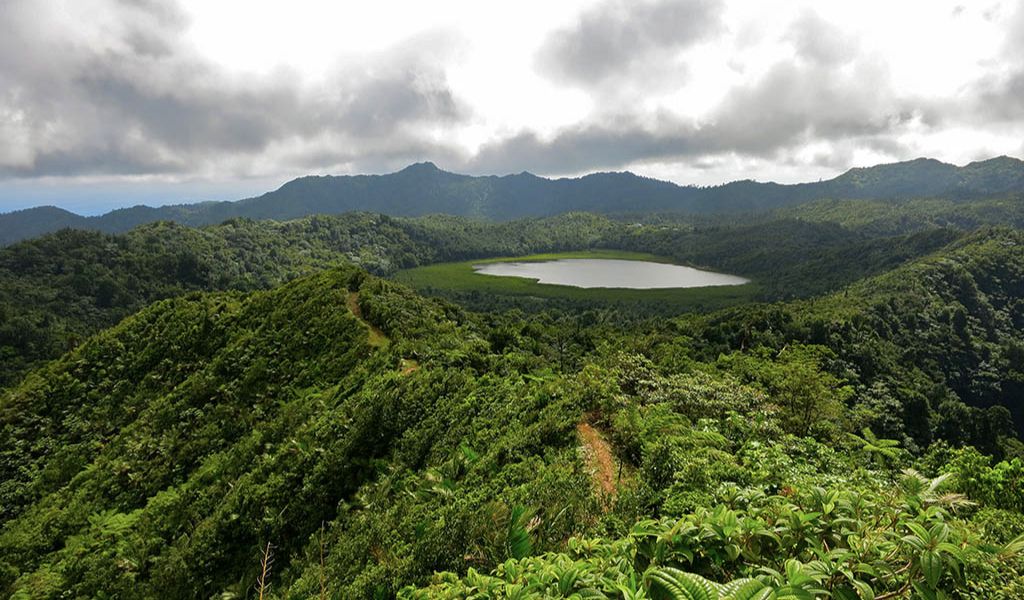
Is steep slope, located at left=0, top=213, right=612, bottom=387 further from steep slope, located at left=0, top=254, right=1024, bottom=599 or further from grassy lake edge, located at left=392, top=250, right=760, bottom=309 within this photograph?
steep slope, located at left=0, top=254, right=1024, bottom=599

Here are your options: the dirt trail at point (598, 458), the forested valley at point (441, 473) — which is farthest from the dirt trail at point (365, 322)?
the dirt trail at point (598, 458)

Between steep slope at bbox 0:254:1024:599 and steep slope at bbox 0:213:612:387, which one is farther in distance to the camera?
steep slope at bbox 0:213:612:387

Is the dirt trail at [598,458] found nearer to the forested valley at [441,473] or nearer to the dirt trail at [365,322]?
the forested valley at [441,473]

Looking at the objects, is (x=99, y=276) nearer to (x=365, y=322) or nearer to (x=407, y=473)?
(x=365, y=322)

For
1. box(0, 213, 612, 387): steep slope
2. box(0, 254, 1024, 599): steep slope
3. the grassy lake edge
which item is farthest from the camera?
the grassy lake edge

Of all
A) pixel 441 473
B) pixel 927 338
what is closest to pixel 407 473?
pixel 441 473

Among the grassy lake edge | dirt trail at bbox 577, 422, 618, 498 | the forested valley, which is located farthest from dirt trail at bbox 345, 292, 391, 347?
the grassy lake edge

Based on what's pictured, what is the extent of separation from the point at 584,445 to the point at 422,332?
55.7 feet

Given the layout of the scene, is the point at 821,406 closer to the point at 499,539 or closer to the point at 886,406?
the point at 499,539

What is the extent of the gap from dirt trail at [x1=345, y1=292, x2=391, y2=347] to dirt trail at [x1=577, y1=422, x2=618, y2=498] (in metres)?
16.2

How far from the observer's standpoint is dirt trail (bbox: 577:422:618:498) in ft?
36.6

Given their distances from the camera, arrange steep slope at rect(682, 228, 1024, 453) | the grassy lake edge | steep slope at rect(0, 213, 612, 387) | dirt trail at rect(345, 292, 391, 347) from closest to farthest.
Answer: dirt trail at rect(345, 292, 391, 347) → steep slope at rect(682, 228, 1024, 453) → steep slope at rect(0, 213, 612, 387) → the grassy lake edge

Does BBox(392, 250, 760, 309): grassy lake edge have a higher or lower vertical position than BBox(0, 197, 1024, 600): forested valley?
lower

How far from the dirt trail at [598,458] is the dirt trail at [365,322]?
53.0ft
